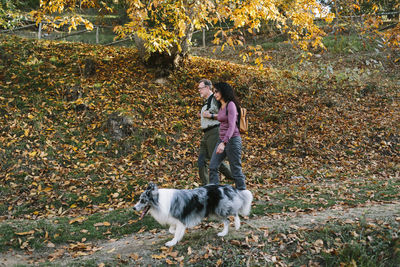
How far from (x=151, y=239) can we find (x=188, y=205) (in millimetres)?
1245

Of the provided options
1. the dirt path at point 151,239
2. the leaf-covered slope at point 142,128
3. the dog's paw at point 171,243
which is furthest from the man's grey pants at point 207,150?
the leaf-covered slope at point 142,128

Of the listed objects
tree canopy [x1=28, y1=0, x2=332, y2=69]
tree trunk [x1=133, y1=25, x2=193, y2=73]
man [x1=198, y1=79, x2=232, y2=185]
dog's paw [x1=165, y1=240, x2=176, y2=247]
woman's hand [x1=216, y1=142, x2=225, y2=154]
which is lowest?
dog's paw [x1=165, y1=240, x2=176, y2=247]

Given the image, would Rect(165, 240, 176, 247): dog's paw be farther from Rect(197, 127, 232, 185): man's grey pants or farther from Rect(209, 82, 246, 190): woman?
Rect(197, 127, 232, 185): man's grey pants

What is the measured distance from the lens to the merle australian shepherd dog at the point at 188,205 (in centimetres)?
392

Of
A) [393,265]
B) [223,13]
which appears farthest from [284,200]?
[223,13]

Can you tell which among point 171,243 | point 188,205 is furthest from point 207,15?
point 171,243

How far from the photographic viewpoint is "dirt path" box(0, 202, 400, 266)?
4.38m

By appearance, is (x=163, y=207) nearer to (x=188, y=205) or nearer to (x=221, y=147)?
(x=188, y=205)

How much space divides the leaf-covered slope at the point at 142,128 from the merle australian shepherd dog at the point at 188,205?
2964mm

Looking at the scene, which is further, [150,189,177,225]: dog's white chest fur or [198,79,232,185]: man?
[198,79,232,185]: man

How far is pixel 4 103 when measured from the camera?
31.6ft

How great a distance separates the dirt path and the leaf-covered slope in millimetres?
1790

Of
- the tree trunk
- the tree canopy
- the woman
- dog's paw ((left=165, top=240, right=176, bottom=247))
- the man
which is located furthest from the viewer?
the tree trunk

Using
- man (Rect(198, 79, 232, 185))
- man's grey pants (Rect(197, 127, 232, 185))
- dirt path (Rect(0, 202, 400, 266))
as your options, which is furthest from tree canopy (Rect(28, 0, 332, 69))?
dirt path (Rect(0, 202, 400, 266))
